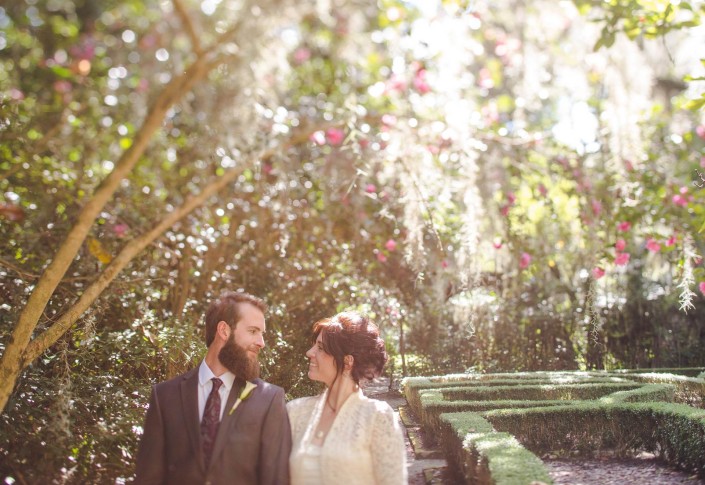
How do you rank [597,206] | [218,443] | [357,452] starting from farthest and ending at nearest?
[597,206]
[357,452]
[218,443]

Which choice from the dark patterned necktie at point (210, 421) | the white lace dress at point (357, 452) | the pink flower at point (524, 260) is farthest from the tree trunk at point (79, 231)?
the pink flower at point (524, 260)

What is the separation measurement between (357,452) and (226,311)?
812mm

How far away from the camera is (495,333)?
9734mm

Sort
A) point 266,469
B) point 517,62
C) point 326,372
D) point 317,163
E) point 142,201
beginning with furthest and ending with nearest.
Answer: point 317,163 → point 142,201 → point 517,62 → point 326,372 → point 266,469

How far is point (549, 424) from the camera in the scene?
524cm

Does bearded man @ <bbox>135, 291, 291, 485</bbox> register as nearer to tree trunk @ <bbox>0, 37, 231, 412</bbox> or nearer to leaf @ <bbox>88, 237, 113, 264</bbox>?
tree trunk @ <bbox>0, 37, 231, 412</bbox>

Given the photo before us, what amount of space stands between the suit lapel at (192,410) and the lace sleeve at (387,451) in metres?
0.64

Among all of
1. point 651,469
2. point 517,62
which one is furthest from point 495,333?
point 517,62

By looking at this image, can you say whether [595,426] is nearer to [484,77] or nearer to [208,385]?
[484,77]

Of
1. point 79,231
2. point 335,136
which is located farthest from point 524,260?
point 79,231

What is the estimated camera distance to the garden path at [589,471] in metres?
4.52

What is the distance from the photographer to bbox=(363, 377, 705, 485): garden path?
4.52 m

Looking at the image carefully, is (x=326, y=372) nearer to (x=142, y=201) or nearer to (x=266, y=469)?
(x=266, y=469)

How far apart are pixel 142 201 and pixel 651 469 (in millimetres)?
4933
